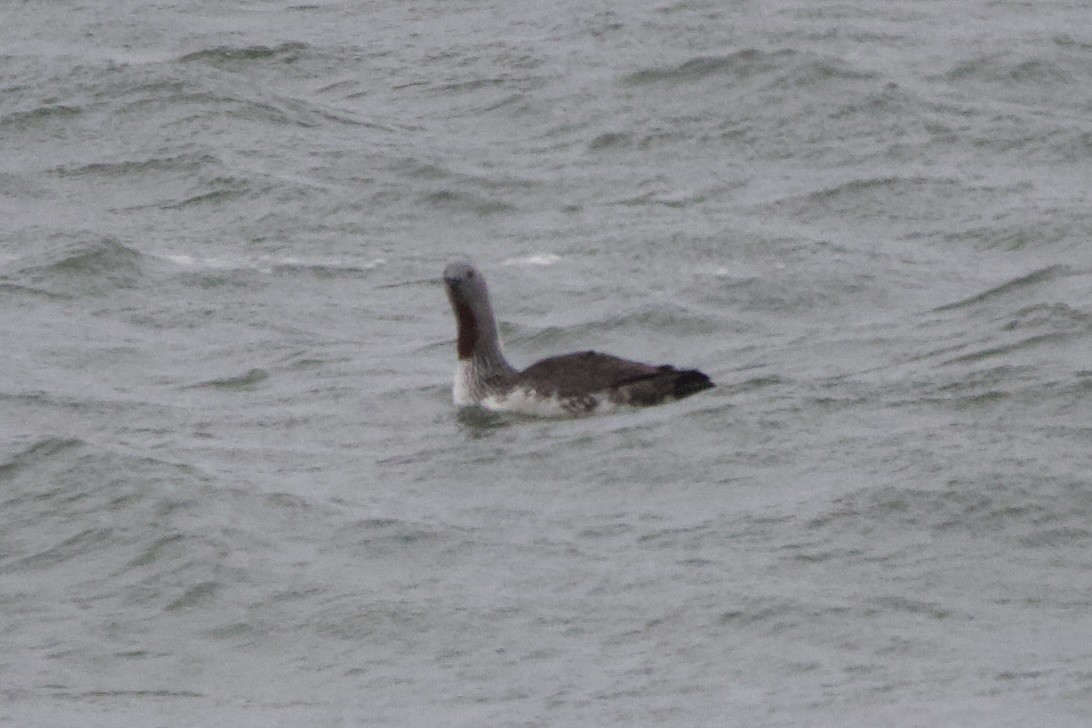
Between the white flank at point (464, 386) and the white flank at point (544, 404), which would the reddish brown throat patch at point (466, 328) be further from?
the white flank at point (544, 404)

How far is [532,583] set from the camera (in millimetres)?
13461

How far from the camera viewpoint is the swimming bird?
55.2 feet

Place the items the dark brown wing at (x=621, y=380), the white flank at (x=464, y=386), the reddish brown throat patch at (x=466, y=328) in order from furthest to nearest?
the reddish brown throat patch at (x=466, y=328) < the white flank at (x=464, y=386) < the dark brown wing at (x=621, y=380)

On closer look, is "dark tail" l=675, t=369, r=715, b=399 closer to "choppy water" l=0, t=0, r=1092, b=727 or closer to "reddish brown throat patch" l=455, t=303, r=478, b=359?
"choppy water" l=0, t=0, r=1092, b=727

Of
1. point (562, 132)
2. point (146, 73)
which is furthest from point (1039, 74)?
point (146, 73)

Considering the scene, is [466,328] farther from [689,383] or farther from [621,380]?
[689,383]

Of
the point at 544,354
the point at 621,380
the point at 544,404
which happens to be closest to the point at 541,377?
the point at 544,404

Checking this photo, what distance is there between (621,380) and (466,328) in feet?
4.98

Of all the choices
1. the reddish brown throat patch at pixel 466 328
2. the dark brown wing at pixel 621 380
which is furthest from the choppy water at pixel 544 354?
the reddish brown throat patch at pixel 466 328

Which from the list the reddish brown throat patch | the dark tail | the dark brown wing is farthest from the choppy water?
the reddish brown throat patch

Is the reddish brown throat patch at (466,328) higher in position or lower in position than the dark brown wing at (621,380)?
higher

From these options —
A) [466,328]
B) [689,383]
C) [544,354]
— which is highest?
[466,328]

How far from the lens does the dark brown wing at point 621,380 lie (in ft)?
55.1

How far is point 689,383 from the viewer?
16859 mm
